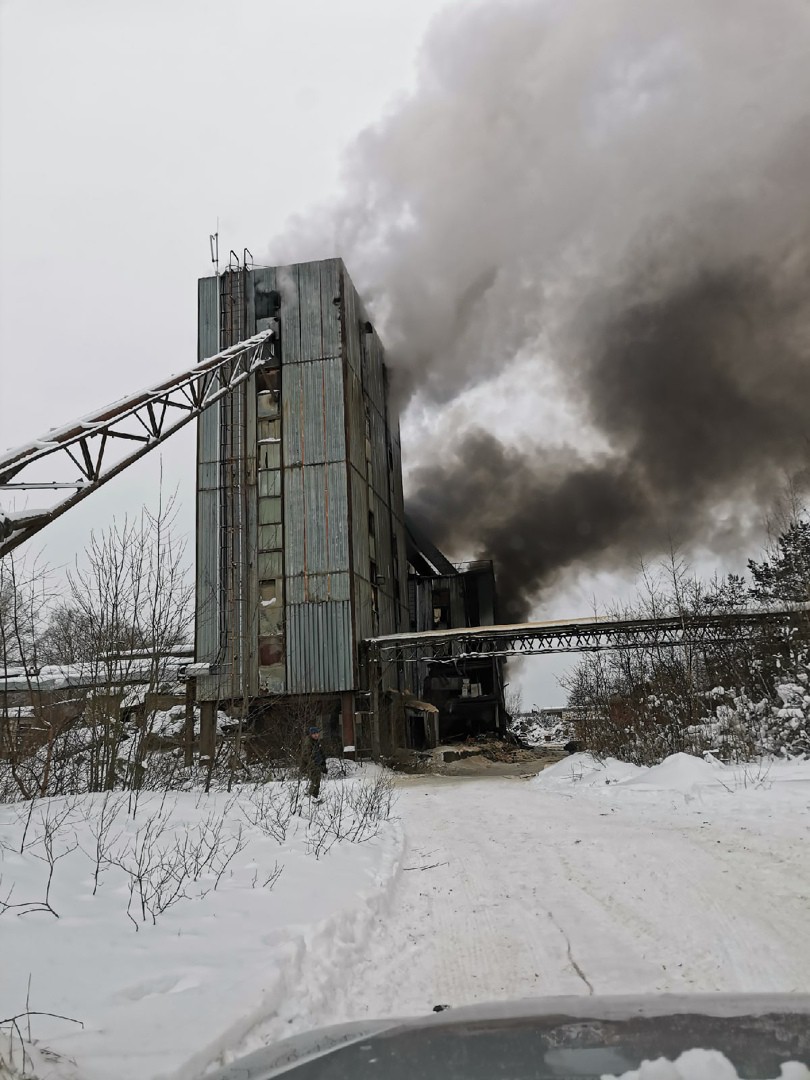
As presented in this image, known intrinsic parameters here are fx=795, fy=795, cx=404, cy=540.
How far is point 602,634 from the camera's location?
87.2ft

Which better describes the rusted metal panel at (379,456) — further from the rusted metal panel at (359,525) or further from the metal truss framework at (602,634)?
the metal truss framework at (602,634)

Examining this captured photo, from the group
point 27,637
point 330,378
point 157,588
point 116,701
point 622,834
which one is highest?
point 330,378

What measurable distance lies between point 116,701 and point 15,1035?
8.21 meters

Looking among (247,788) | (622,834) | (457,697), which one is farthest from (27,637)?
(457,697)

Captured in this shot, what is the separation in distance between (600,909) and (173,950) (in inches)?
118

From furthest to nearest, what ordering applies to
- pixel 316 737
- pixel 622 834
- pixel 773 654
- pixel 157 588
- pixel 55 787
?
1. pixel 316 737
2. pixel 773 654
3. pixel 157 588
4. pixel 55 787
5. pixel 622 834

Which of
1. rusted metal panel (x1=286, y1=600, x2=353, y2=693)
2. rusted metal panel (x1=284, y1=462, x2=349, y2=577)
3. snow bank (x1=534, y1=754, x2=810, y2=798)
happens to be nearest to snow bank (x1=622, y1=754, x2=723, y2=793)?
snow bank (x1=534, y1=754, x2=810, y2=798)

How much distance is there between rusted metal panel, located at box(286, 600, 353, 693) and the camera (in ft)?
89.7

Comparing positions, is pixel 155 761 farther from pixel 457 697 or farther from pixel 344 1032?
pixel 457 697

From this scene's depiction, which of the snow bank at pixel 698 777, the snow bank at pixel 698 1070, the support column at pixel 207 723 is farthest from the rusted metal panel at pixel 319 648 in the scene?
the snow bank at pixel 698 1070

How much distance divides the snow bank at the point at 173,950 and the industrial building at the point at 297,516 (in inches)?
761

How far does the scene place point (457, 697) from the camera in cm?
4375

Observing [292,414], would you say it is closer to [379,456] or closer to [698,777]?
[379,456]

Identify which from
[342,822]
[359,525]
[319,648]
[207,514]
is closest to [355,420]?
[359,525]
